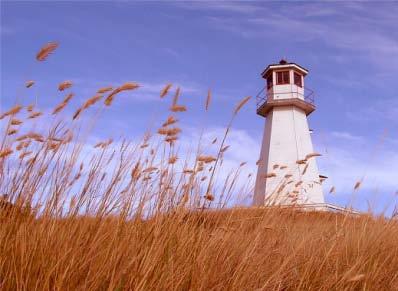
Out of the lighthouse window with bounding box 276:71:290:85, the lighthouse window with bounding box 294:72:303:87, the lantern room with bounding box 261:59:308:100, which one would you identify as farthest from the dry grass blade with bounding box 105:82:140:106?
the lighthouse window with bounding box 294:72:303:87

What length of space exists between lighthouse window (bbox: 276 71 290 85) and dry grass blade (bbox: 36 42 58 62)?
2352cm

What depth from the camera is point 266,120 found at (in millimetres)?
26141

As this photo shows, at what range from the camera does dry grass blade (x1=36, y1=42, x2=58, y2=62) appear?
2.52m

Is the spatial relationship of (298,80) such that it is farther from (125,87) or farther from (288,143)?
(125,87)

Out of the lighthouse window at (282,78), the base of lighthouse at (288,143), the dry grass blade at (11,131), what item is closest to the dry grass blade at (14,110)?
the dry grass blade at (11,131)

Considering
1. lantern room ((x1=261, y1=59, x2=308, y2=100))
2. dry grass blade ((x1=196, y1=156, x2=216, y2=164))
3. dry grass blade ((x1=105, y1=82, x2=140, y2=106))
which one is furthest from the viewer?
lantern room ((x1=261, y1=59, x2=308, y2=100))

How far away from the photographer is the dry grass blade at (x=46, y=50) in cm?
252

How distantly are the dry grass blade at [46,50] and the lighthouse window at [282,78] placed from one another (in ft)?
77.2

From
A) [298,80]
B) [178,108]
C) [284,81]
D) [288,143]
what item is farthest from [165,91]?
[298,80]

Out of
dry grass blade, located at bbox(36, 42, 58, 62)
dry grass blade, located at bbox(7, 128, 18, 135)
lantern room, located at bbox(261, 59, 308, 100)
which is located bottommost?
dry grass blade, located at bbox(7, 128, 18, 135)

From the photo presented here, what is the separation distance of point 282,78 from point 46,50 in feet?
77.6

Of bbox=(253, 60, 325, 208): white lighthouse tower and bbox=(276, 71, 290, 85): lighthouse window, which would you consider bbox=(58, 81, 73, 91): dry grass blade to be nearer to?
bbox=(253, 60, 325, 208): white lighthouse tower

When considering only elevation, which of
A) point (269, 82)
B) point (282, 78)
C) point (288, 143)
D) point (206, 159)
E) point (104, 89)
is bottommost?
point (206, 159)

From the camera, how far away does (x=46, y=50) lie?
2.56 metres
